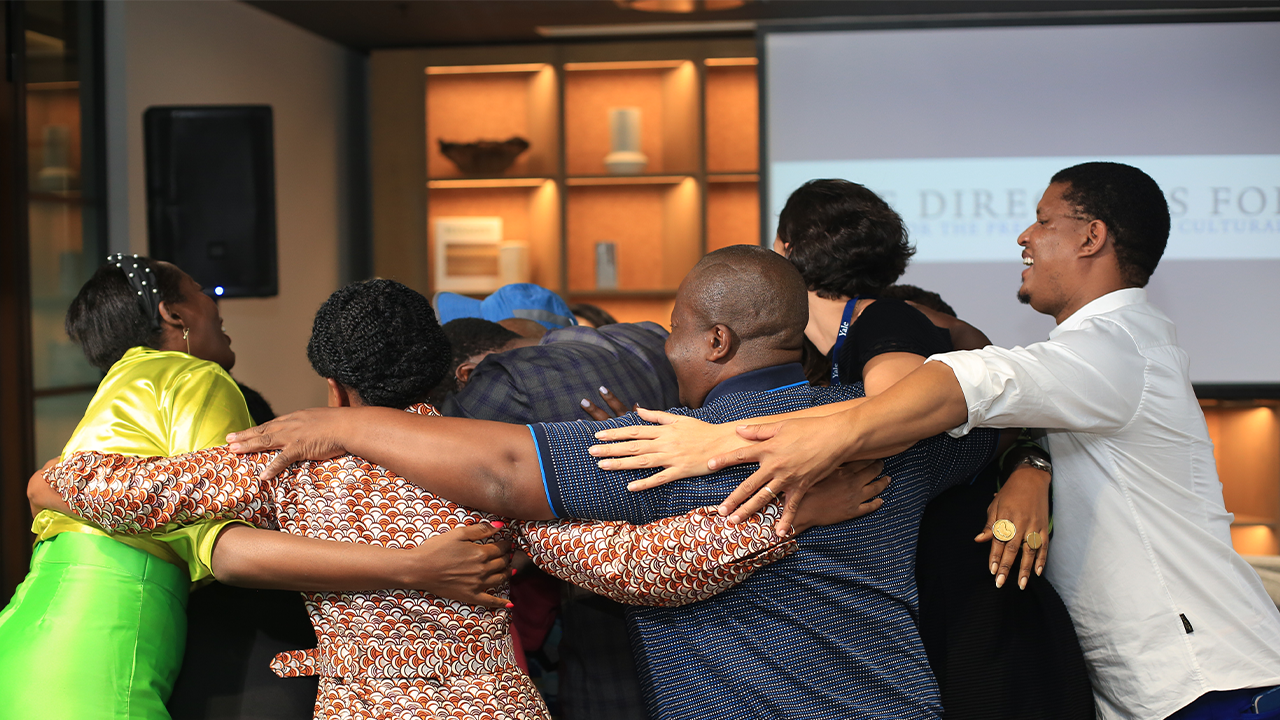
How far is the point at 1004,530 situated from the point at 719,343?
56cm

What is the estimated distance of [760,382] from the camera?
1380mm

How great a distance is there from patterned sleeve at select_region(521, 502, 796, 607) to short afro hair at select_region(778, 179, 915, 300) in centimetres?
72

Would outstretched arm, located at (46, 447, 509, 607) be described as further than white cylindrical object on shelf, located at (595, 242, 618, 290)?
No

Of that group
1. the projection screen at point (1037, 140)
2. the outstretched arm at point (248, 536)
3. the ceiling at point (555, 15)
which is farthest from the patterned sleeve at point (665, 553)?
the ceiling at point (555, 15)

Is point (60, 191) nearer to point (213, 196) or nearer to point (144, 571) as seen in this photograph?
point (213, 196)

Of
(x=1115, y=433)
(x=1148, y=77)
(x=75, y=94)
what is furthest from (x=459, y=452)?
(x=1148, y=77)

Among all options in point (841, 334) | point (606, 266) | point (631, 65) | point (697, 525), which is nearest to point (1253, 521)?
point (606, 266)

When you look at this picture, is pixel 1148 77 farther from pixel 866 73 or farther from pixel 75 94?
pixel 75 94

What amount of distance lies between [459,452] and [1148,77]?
401cm

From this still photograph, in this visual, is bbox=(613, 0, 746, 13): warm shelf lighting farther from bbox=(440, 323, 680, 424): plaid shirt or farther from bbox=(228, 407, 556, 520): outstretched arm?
bbox=(228, 407, 556, 520): outstretched arm

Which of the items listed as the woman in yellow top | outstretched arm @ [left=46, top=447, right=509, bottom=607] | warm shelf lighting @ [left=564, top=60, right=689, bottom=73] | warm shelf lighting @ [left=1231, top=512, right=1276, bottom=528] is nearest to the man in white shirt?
outstretched arm @ [left=46, top=447, right=509, bottom=607]

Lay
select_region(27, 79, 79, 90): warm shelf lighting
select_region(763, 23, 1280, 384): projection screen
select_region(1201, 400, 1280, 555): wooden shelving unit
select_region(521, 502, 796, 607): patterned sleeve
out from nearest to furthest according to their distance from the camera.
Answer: select_region(521, 502, 796, 607): patterned sleeve < select_region(27, 79, 79, 90): warm shelf lighting < select_region(763, 23, 1280, 384): projection screen < select_region(1201, 400, 1280, 555): wooden shelving unit

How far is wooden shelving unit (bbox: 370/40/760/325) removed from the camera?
5336 millimetres

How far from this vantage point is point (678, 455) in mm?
1239
